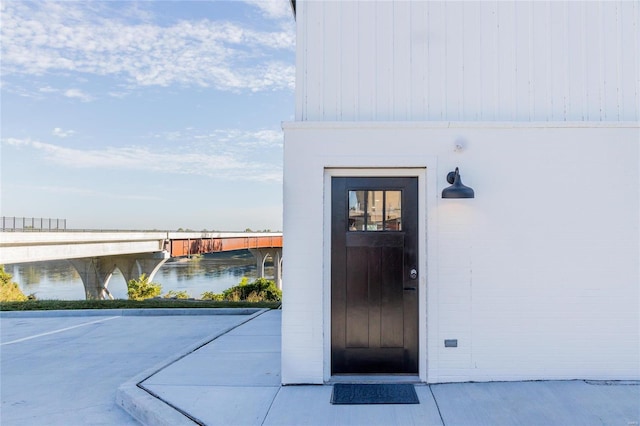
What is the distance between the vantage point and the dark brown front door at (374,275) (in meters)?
3.96

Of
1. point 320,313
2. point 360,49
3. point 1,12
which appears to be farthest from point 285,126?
point 1,12

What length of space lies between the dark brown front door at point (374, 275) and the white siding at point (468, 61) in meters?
0.82

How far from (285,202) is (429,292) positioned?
168cm

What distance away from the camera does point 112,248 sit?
2362 centimetres

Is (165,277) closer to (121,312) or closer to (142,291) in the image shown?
(142,291)

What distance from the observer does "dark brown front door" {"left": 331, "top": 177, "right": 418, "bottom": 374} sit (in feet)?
13.0

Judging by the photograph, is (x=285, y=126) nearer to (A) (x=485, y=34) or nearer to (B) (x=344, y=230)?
(B) (x=344, y=230)

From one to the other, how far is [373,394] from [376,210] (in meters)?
1.74

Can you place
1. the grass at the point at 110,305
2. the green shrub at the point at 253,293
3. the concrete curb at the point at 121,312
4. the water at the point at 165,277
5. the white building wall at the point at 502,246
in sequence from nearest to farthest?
1. the white building wall at the point at 502,246
2. the concrete curb at the point at 121,312
3. the grass at the point at 110,305
4. the green shrub at the point at 253,293
5. the water at the point at 165,277

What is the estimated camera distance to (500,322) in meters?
3.88

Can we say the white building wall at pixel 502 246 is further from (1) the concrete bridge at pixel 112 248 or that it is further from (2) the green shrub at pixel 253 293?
(1) the concrete bridge at pixel 112 248

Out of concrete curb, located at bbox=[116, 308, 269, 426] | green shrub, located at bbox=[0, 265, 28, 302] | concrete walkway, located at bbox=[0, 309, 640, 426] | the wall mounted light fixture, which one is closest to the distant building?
the wall mounted light fixture

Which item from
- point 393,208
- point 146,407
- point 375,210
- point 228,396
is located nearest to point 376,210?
point 375,210

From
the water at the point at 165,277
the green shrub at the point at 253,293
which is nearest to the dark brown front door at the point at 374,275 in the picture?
the green shrub at the point at 253,293
